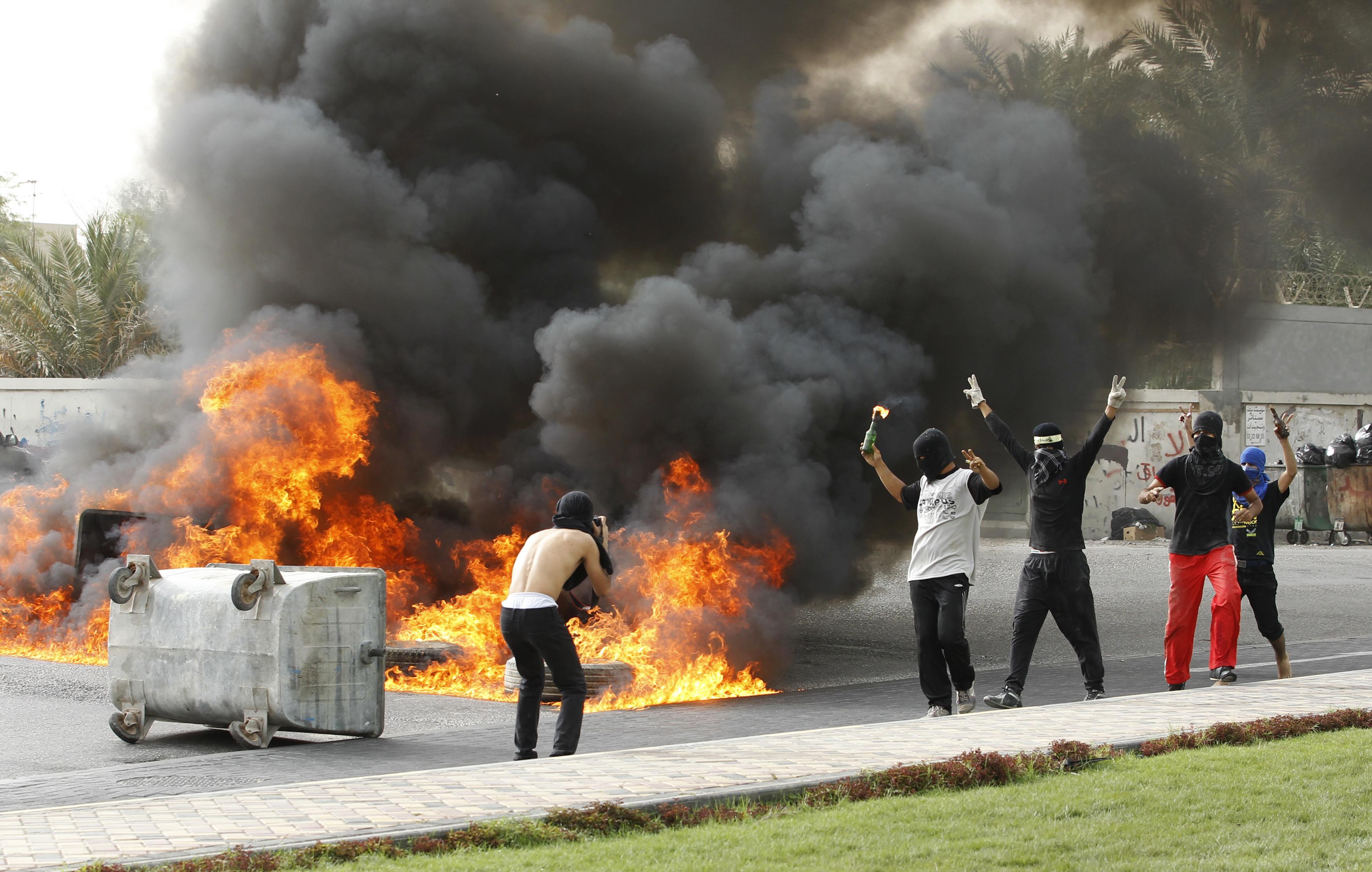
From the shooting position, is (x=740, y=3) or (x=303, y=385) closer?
(x=303, y=385)

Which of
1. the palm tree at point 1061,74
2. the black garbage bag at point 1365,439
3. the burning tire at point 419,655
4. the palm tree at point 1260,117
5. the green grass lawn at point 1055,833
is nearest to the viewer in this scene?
the green grass lawn at point 1055,833

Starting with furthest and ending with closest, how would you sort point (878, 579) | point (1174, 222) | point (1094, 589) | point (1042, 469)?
point (878, 579), point (1094, 589), point (1174, 222), point (1042, 469)

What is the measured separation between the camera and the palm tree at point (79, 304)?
92.6 ft

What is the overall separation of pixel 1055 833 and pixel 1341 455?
21582mm

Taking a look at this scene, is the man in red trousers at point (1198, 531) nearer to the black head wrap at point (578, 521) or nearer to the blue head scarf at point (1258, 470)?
the blue head scarf at point (1258, 470)

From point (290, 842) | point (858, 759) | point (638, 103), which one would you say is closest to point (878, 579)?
point (638, 103)

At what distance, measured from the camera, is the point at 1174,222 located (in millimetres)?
14594

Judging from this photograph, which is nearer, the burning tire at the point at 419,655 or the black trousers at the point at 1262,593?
the black trousers at the point at 1262,593

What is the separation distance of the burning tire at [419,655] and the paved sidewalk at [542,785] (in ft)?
10.9

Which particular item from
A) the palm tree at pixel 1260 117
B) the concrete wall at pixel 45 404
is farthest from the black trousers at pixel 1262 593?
the concrete wall at pixel 45 404

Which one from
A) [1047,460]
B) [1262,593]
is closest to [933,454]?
[1047,460]

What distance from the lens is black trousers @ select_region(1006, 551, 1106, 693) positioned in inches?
285

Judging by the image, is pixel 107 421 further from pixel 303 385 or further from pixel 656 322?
pixel 656 322

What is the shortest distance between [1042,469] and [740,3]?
8809 mm
